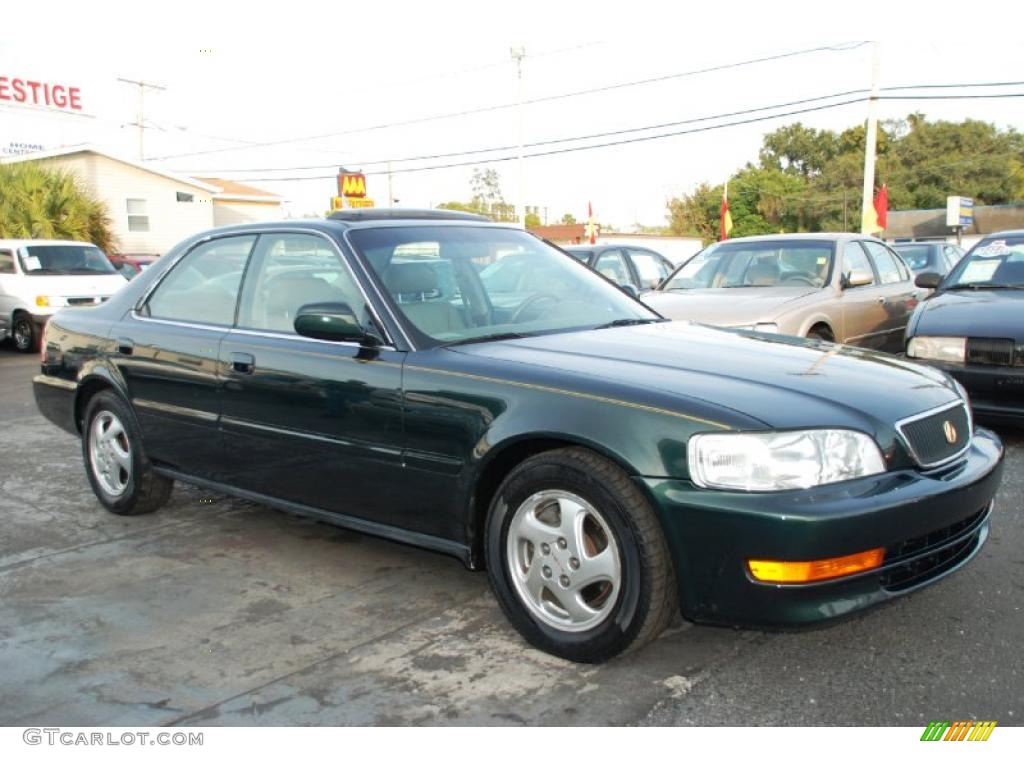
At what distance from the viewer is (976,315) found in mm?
6293

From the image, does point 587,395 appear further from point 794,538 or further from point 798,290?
point 798,290

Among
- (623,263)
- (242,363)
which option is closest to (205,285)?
(242,363)

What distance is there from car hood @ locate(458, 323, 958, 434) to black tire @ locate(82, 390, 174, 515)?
2236 millimetres

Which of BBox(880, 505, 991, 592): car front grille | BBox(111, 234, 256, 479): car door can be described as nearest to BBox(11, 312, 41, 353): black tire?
BBox(111, 234, 256, 479): car door

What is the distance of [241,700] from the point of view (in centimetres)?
294

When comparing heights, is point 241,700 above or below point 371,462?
below

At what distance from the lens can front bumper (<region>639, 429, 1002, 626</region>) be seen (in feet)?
8.86

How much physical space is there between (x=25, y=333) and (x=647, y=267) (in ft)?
30.0

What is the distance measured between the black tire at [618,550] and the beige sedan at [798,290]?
4.46 metres

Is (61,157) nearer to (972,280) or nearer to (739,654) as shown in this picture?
(972,280)

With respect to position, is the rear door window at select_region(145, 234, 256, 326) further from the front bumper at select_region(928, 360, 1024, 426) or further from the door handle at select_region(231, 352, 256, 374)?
the front bumper at select_region(928, 360, 1024, 426)

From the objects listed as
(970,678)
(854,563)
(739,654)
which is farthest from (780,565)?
(970,678)

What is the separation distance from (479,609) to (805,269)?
5.71 m

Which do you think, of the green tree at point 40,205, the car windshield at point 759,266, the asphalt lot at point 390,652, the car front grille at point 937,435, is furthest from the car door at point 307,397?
the green tree at point 40,205
